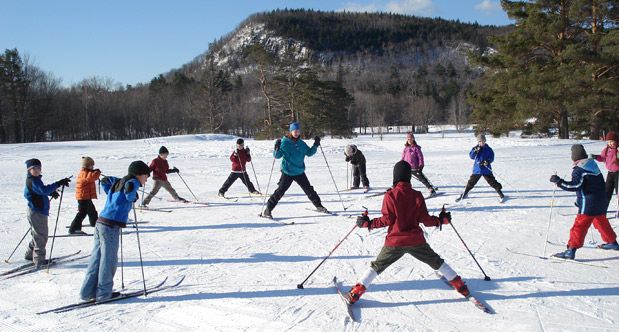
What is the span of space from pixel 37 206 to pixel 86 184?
151 centimetres

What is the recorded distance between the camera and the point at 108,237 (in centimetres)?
368

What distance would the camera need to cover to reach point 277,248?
18.0 ft

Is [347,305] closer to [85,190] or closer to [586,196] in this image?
[586,196]

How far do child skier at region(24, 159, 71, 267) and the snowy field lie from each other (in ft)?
0.98

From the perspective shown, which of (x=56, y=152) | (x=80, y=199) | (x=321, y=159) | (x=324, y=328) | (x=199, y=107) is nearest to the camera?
(x=324, y=328)

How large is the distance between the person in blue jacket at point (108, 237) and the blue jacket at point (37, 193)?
4.92ft

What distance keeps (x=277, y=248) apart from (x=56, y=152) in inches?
777

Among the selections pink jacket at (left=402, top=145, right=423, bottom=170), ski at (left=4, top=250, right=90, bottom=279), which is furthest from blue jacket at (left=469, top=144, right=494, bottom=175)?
ski at (left=4, top=250, right=90, bottom=279)

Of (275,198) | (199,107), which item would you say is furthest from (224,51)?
(275,198)

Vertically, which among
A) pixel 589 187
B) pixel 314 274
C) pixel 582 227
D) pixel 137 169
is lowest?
pixel 314 274

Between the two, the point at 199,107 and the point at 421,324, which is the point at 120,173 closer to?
the point at 421,324

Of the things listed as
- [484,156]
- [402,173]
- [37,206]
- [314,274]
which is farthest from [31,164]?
[484,156]

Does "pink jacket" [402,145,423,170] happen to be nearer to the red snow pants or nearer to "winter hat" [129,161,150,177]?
the red snow pants

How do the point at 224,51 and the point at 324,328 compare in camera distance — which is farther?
the point at 224,51
